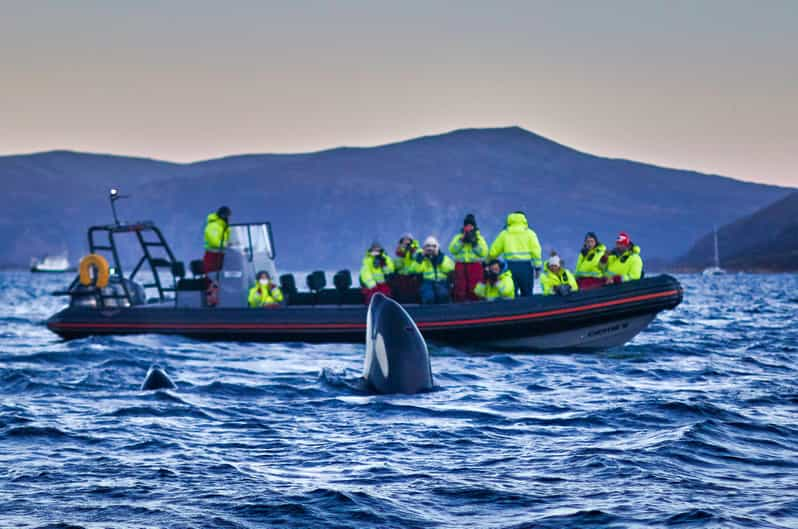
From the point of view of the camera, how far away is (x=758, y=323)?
3297cm

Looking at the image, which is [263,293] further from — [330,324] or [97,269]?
[97,269]

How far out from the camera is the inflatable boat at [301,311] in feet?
66.2

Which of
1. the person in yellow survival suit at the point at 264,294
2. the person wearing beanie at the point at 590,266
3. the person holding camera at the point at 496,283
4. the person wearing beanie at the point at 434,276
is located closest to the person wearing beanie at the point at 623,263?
the person wearing beanie at the point at 590,266

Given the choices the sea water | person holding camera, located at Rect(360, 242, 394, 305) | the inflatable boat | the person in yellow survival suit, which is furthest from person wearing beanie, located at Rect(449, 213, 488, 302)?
the person in yellow survival suit

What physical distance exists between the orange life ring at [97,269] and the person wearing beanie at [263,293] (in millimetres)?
3638

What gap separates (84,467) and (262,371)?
8383 mm

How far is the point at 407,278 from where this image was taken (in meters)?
21.8

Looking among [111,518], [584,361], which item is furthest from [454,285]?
[111,518]

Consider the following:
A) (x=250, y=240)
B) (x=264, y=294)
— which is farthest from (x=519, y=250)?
(x=250, y=240)

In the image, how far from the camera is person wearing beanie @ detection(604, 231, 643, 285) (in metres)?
21.3

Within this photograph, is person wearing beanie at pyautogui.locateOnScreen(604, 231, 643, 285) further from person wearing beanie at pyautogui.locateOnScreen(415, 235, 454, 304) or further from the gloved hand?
→ person wearing beanie at pyautogui.locateOnScreen(415, 235, 454, 304)

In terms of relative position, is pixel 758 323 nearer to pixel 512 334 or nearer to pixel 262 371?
pixel 512 334

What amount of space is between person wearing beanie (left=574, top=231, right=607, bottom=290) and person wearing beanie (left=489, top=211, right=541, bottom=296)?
1.07m

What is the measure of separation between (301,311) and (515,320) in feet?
15.3
